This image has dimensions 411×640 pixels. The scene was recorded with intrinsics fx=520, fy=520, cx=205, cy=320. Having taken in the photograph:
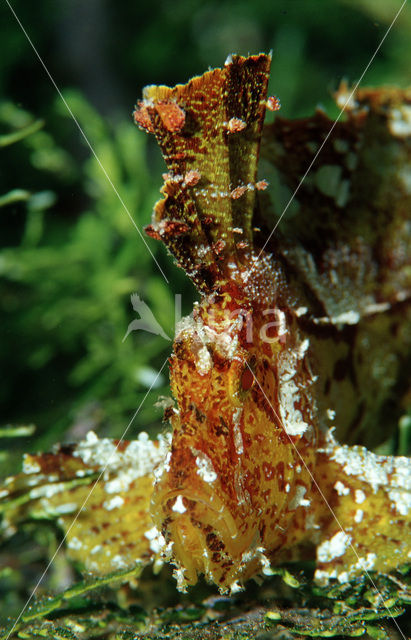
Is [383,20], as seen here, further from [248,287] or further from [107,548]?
[107,548]

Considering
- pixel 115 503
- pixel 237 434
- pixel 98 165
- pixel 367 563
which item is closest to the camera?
pixel 237 434

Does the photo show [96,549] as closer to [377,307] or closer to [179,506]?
[179,506]

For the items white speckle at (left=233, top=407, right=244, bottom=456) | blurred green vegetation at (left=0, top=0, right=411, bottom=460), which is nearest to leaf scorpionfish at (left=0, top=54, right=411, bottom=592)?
white speckle at (left=233, top=407, right=244, bottom=456)

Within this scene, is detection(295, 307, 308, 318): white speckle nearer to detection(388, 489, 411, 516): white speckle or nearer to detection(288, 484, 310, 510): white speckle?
detection(288, 484, 310, 510): white speckle

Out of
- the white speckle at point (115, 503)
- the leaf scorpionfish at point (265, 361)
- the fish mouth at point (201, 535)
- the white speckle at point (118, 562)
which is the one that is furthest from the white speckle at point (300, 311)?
the white speckle at point (118, 562)

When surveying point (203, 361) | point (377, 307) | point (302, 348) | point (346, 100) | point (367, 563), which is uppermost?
point (346, 100)

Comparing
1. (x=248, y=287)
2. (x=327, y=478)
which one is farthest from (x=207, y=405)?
(x=327, y=478)

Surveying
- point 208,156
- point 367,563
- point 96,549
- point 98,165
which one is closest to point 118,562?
point 96,549

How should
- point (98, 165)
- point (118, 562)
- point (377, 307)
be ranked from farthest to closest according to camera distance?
1. point (98, 165)
2. point (377, 307)
3. point (118, 562)
